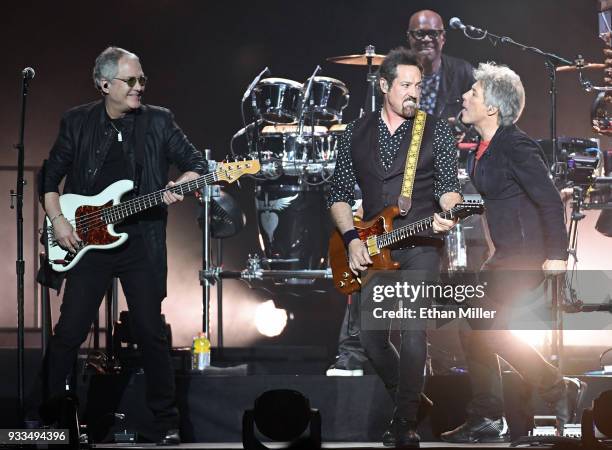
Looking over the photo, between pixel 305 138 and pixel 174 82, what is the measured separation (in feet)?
6.06

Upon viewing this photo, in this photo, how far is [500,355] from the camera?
5895mm

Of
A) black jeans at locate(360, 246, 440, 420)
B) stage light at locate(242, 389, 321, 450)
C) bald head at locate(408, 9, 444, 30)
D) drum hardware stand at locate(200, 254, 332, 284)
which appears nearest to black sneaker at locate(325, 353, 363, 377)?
black jeans at locate(360, 246, 440, 420)

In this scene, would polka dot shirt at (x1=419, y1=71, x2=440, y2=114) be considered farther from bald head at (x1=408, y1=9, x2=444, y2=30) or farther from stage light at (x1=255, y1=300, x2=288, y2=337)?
stage light at (x1=255, y1=300, x2=288, y2=337)

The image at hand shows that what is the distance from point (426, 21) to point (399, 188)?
9.67 ft

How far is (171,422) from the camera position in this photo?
19.4 ft

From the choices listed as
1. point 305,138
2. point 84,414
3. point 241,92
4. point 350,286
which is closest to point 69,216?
point 84,414

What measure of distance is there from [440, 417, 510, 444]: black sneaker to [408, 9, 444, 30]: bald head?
11.6ft

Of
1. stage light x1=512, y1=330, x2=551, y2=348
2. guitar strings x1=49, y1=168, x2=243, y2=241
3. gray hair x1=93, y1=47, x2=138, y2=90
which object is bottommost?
stage light x1=512, y1=330, x2=551, y2=348

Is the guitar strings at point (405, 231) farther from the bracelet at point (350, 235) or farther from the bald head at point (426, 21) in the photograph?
the bald head at point (426, 21)

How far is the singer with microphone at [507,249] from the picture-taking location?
5.74 m

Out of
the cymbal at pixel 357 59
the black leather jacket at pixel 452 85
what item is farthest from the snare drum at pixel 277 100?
the black leather jacket at pixel 452 85

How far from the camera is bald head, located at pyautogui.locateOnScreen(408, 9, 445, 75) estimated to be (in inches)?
315

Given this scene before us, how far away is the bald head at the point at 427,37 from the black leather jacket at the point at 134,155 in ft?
8.59

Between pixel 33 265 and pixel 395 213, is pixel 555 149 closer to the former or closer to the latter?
pixel 395 213
